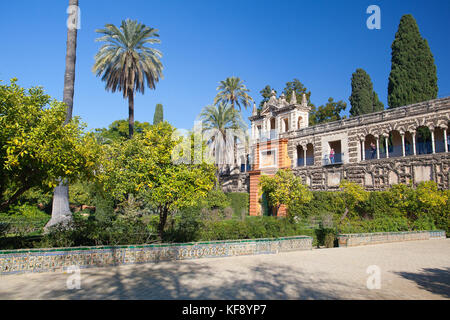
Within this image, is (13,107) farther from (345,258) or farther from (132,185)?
(345,258)

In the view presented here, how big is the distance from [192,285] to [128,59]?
890 inches

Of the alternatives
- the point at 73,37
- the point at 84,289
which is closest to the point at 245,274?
the point at 84,289

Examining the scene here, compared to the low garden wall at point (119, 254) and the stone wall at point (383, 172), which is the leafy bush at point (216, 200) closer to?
the stone wall at point (383, 172)

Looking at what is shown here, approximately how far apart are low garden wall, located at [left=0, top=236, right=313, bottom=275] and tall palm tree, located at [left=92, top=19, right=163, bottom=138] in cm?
1667

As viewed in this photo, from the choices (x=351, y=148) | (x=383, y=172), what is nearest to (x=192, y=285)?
(x=383, y=172)

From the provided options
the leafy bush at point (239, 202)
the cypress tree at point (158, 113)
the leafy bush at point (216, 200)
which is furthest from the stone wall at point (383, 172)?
the cypress tree at point (158, 113)

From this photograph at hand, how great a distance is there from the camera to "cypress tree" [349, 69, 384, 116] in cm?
4050

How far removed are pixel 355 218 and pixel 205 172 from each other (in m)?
16.3

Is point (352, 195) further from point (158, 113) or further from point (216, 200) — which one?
point (158, 113)

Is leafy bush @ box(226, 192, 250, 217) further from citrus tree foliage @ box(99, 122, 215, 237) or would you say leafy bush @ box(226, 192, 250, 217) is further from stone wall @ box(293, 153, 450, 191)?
citrus tree foliage @ box(99, 122, 215, 237)

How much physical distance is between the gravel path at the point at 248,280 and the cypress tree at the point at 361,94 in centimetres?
3132

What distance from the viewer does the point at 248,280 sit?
870 centimetres

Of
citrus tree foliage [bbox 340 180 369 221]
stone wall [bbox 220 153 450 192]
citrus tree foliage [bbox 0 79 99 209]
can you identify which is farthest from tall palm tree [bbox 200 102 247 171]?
citrus tree foliage [bbox 0 79 99 209]
